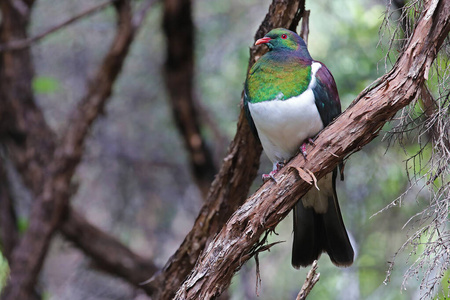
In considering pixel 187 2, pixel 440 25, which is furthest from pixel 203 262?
pixel 187 2

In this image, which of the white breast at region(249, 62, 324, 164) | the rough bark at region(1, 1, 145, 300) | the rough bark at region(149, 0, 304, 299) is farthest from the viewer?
the rough bark at region(1, 1, 145, 300)

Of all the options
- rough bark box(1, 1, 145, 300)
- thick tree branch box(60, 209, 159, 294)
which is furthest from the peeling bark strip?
thick tree branch box(60, 209, 159, 294)

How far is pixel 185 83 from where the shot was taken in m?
4.89

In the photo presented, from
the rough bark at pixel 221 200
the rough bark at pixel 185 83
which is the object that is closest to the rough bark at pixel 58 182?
the rough bark at pixel 185 83

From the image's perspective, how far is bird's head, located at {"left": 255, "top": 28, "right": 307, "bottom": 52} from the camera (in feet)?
9.23

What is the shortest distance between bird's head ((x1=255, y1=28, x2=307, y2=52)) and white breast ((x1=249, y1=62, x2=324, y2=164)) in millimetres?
144

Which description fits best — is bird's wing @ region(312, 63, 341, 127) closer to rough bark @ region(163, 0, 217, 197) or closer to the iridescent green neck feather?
the iridescent green neck feather

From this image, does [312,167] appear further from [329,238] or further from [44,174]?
[44,174]

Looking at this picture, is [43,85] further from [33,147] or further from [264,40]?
[264,40]

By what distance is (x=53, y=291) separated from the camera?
274 inches

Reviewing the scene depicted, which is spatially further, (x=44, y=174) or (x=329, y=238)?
(x=44, y=174)

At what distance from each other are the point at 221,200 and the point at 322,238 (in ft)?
1.96

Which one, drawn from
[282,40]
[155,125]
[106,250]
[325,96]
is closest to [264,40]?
[282,40]

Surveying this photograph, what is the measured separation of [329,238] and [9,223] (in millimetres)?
2996
